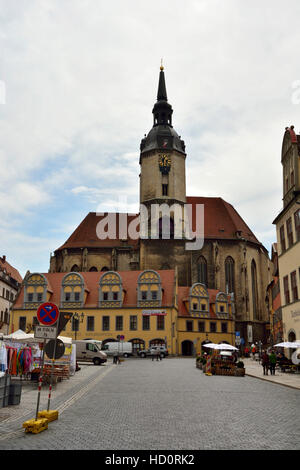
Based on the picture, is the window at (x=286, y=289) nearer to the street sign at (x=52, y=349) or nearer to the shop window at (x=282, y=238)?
the shop window at (x=282, y=238)

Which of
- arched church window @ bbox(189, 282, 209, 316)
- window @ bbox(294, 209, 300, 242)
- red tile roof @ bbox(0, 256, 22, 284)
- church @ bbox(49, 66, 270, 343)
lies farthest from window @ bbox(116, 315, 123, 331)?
window @ bbox(294, 209, 300, 242)

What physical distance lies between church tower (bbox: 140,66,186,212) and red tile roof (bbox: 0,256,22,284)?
25024mm

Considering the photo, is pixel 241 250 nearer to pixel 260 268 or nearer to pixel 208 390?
pixel 260 268

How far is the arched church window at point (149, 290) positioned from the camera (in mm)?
56750

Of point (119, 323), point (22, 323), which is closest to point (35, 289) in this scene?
point (22, 323)

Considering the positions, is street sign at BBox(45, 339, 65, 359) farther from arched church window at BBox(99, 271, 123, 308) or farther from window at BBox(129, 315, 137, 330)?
arched church window at BBox(99, 271, 123, 308)

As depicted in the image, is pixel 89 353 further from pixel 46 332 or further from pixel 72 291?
pixel 46 332

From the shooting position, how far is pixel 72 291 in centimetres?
5844

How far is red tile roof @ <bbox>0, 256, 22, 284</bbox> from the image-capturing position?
3067 inches

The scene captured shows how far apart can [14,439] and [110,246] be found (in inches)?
2508

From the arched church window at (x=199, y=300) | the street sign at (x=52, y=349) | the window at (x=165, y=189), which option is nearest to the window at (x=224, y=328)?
the arched church window at (x=199, y=300)

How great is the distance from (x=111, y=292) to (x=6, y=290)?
1002 inches

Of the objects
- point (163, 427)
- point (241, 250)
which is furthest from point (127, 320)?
point (163, 427)
